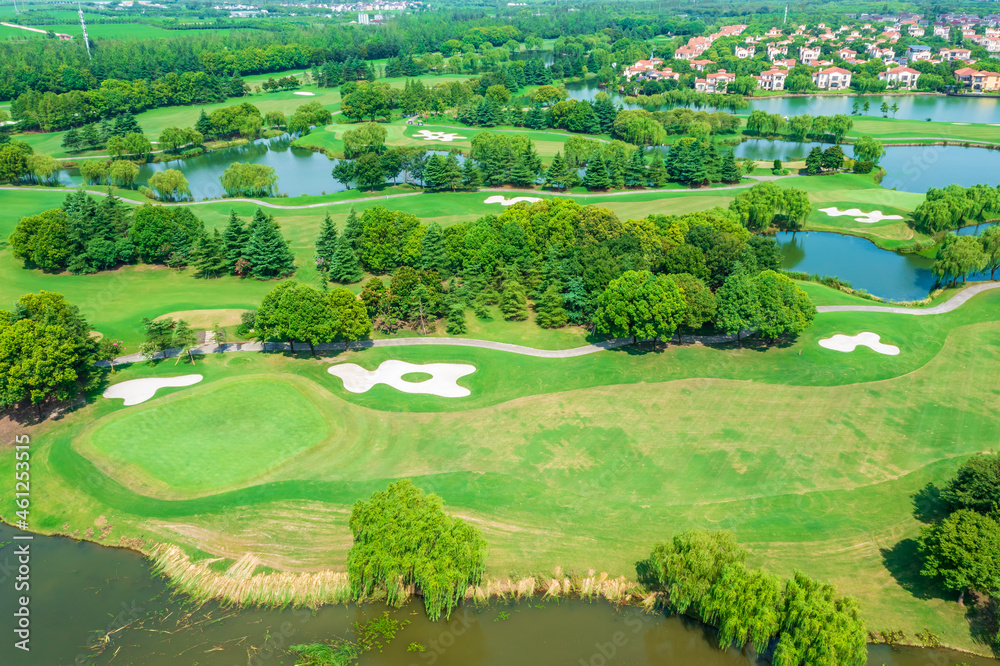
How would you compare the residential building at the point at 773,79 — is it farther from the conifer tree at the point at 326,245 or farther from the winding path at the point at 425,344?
the conifer tree at the point at 326,245

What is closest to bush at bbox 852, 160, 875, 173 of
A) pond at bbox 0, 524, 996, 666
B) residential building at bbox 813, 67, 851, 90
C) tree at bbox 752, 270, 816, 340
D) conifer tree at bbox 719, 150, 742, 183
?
conifer tree at bbox 719, 150, 742, 183

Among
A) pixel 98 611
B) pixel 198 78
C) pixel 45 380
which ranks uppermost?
pixel 198 78

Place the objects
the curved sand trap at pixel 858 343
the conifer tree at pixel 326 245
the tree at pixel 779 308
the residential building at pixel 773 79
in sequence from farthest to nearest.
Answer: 1. the residential building at pixel 773 79
2. the conifer tree at pixel 326 245
3. the curved sand trap at pixel 858 343
4. the tree at pixel 779 308

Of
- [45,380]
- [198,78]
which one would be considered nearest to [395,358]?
[45,380]

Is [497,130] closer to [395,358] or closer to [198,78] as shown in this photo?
[198,78]

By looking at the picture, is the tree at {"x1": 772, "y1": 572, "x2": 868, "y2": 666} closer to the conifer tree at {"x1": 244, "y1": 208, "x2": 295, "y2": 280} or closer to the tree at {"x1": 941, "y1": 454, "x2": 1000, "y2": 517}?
the tree at {"x1": 941, "y1": 454, "x2": 1000, "y2": 517}

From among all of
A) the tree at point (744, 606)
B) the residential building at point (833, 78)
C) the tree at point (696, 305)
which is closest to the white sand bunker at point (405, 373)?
the tree at point (696, 305)
